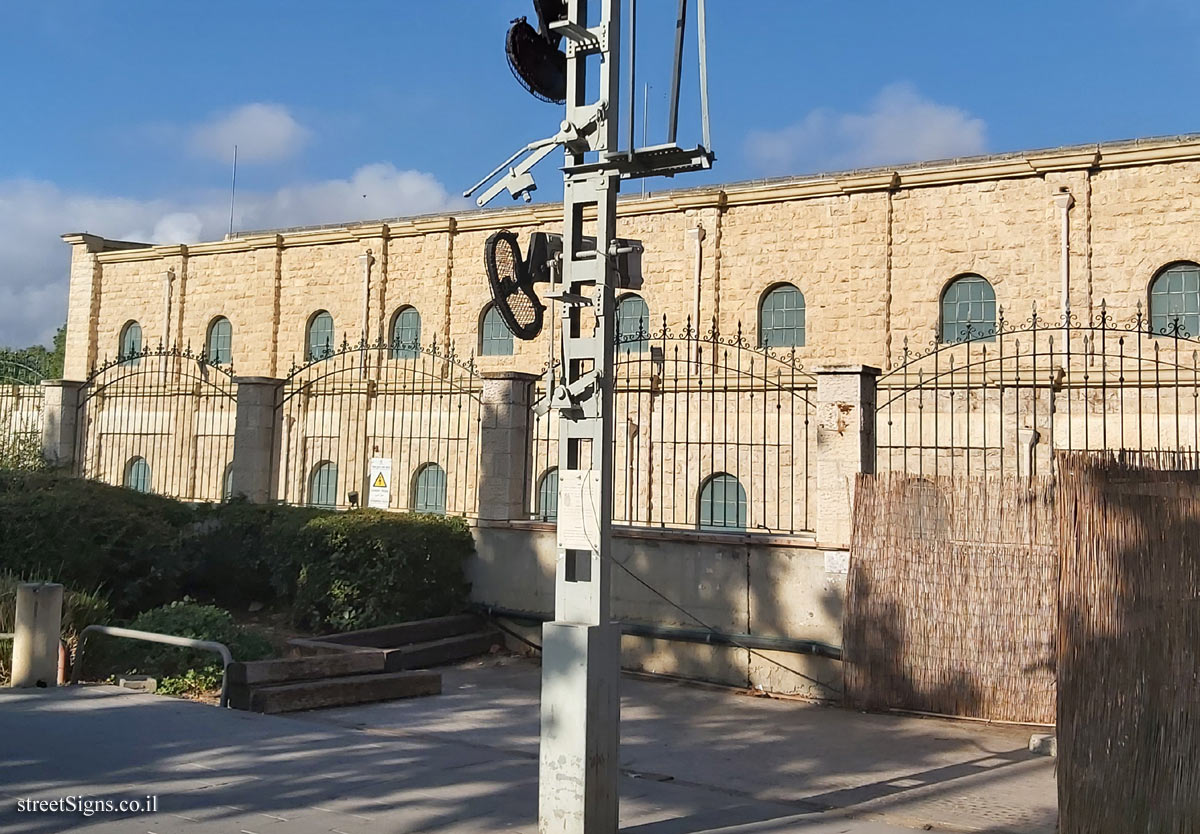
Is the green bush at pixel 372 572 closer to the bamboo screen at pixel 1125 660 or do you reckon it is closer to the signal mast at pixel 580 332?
the signal mast at pixel 580 332

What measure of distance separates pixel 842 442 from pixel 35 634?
7.94m

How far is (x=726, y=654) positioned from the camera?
460 inches

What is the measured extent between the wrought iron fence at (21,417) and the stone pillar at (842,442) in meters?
13.0

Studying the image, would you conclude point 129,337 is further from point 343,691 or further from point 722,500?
point 343,691

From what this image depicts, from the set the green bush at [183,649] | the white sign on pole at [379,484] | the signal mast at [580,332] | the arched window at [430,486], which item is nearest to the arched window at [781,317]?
the arched window at [430,486]

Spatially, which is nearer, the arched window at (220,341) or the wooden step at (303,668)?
the wooden step at (303,668)

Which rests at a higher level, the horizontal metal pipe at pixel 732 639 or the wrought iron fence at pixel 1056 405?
the wrought iron fence at pixel 1056 405

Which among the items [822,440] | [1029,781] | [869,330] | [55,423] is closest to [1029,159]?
[869,330]

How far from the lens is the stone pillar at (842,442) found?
11.1 m

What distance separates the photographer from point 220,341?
34.0 m

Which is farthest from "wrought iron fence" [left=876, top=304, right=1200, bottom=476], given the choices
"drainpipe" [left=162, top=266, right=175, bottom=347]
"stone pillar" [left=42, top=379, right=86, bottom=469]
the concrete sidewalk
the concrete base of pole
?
"drainpipe" [left=162, top=266, right=175, bottom=347]

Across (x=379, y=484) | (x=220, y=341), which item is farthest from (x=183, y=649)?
(x=220, y=341)

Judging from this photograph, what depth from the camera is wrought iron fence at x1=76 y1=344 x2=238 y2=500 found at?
17.7 metres

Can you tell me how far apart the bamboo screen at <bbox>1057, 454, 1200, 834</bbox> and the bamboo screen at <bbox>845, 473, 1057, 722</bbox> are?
4231mm
